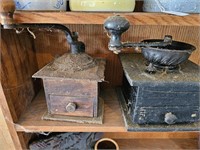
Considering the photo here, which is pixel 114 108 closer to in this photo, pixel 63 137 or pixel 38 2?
pixel 63 137

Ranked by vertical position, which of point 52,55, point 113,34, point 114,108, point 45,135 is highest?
point 113,34

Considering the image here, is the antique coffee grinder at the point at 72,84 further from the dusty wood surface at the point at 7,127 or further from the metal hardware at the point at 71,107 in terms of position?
the dusty wood surface at the point at 7,127

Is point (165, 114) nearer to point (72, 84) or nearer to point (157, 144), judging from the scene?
point (72, 84)

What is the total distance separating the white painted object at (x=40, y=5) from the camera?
17.0 inches

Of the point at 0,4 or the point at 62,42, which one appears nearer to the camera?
the point at 0,4

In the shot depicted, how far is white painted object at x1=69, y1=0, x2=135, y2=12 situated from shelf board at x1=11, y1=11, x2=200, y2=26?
25 mm

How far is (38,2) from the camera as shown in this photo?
17.2 inches

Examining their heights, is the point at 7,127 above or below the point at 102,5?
below

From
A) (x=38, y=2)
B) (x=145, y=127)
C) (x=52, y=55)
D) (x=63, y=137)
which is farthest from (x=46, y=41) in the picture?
(x=145, y=127)

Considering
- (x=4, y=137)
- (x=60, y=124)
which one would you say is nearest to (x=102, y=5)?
(x=60, y=124)

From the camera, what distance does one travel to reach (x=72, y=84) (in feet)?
1.65

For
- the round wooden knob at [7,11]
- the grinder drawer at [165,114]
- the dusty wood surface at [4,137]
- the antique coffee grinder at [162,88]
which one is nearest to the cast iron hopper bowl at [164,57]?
the antique coffee grinder at [162,88]

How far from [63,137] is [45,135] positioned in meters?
0.08

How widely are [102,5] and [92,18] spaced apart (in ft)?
0.15
